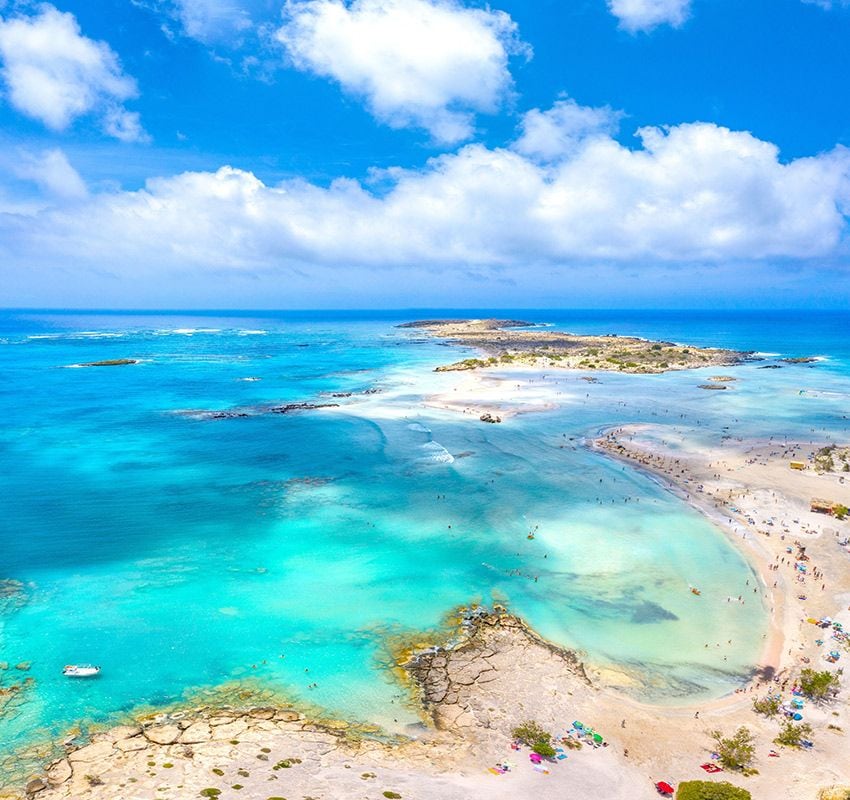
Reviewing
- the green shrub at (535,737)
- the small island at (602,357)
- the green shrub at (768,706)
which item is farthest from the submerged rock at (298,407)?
the green shrub at (768,706)

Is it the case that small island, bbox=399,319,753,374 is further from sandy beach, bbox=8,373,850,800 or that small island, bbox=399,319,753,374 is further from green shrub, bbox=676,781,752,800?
green shrub, bbox=676,781,752,800

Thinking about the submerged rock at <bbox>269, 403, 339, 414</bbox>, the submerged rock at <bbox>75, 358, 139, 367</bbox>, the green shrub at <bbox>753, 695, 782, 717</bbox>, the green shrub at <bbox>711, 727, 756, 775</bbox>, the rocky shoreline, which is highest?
the submerged rock at <bbox>75, 358, 139, 367</bbox>

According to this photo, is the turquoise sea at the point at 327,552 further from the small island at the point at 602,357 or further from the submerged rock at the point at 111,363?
the submerged rock at the point at 111,363

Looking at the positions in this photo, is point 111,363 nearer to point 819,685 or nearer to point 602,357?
point 602,357

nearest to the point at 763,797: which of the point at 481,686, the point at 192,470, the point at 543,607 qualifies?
the point at 481,686

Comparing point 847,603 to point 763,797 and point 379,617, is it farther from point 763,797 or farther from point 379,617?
point 379,617

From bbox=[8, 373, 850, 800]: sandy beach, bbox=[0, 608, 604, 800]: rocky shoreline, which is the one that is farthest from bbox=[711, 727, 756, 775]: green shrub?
bbox=[0, 608, 604, 800]: rocky shoreline

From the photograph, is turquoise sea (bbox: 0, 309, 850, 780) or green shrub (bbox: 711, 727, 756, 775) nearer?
green shrub (bbox: 711, 727, 756, 775)
